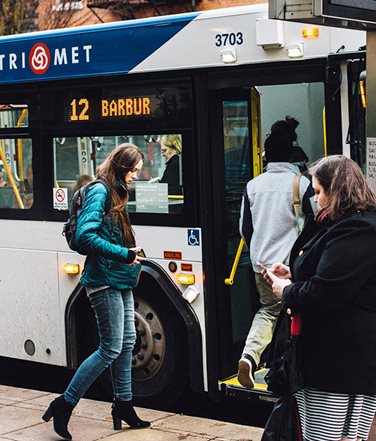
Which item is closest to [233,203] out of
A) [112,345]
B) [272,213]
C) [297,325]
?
[272,213]

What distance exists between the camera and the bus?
6996mm

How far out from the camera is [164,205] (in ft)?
24.9

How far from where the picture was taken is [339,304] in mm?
4555

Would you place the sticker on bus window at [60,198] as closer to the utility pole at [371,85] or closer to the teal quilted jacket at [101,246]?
the teal quilted jacket at [101,246]

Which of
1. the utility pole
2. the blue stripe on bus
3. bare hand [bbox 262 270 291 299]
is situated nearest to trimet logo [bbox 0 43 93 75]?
the blue stripe on bus

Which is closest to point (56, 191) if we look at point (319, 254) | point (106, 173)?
point (106, 173)

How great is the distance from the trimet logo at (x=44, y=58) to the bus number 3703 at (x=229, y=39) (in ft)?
3.73

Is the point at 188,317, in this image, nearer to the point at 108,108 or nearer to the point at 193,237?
the point at 193,237

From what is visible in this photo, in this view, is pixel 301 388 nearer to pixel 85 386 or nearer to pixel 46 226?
pixel 85 386

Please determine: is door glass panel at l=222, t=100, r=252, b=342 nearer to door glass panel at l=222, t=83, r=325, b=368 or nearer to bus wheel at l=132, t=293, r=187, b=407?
door glass panel at l=222, t=83, r=325, b=368

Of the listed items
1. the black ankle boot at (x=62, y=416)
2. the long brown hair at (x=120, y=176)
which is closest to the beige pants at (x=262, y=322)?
the long brown hair at (x=120, y=176)

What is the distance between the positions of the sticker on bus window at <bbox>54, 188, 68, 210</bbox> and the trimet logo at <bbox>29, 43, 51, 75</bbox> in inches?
36.1

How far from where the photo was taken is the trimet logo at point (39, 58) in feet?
26.9

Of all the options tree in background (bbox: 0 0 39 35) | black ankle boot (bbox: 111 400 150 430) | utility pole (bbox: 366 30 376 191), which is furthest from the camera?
tree in background (bbox: 0 0 39 35)
